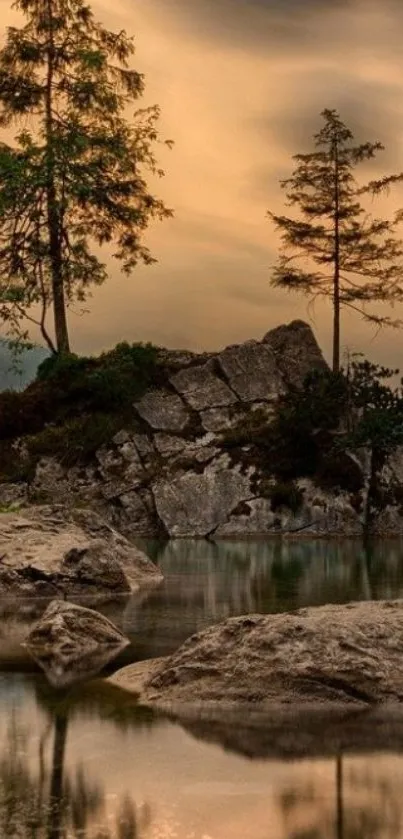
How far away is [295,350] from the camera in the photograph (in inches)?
1594

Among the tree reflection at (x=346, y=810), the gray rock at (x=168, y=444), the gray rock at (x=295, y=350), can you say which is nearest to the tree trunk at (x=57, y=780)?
the tree reflection at (x=346, y=810)

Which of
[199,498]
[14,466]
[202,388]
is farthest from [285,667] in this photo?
[202,388]

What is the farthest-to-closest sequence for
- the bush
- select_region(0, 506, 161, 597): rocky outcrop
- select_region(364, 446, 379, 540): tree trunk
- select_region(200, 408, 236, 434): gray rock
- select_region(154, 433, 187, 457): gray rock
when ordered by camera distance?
1. the bush
2. select_region(200, 408, 236, 434): gray rock
3. select_region(154, 433, 187, 457): gray rock
4. select_region(364, 446, 379, 540): tree trunk
5. select_region(0, 506, 161, 597): rocky outcrop

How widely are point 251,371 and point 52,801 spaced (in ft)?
111

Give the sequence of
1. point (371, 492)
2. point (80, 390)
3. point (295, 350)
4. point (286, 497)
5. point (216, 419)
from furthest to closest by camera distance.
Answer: point (295, 350)
point (80, 390)
point (216, 419)
point (371, 492)
point (286, 497)

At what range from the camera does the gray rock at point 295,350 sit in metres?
39.5

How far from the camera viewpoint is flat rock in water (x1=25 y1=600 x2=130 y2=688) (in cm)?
942

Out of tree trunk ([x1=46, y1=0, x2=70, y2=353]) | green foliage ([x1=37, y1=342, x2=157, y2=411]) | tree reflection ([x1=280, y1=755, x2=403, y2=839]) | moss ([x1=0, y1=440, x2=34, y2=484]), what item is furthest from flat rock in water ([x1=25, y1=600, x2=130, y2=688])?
tree trunk ([x1=46, y1=0, x2=70, y2=353])

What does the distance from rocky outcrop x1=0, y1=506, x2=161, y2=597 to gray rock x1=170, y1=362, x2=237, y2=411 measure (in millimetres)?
20108

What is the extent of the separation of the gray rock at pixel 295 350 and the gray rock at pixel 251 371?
1.61ft

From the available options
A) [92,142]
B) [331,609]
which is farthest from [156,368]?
[331,609]

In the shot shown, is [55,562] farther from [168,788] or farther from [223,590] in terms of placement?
[168,788]

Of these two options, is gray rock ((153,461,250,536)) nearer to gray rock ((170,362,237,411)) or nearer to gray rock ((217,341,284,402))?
gray rock ((170,362,237,411))

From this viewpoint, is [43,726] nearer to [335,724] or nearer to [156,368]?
[335,724]
